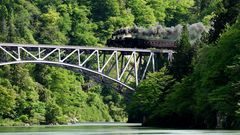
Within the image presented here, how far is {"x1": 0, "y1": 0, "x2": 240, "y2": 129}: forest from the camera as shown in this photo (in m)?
72.5

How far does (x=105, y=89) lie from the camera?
560 feet

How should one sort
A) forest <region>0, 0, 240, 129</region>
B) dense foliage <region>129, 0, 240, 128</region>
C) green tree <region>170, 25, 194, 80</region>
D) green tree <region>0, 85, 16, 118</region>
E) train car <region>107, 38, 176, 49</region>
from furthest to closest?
green tree <region>0, 85, 16, 118</region> < train car <region>107, 38, 176, 49</region> < green tree <region>170, 25, 194, 80</region> < forest <region>0, 0, 240, 129</region> < dense foliage <region>129, 0, 240, 128</region>

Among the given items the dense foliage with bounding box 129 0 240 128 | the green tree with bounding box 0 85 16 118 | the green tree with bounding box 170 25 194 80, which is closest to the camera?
the dense foliage with bounding box 129 0 240 128

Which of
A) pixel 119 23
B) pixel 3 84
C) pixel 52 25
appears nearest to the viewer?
pixel 3 84

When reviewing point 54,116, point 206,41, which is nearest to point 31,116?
point 54,116

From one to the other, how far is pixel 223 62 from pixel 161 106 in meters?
17.5

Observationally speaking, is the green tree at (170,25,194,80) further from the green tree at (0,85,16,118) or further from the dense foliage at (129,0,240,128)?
the green tree at (0,85,16,118)

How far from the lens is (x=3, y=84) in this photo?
12131 centimetres

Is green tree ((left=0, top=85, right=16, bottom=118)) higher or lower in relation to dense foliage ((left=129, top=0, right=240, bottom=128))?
lower

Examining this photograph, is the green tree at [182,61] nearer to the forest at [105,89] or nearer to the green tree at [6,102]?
the forest at [105,89]

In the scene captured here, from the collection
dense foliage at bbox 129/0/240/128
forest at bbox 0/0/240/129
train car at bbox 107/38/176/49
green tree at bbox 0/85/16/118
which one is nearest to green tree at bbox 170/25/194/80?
dense foliage at bbox 129/0/240/128

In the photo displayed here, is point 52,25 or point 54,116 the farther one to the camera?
point 52,25

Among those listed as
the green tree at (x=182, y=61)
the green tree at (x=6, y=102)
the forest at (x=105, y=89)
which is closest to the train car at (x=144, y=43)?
the forest at (x=105, y=89)

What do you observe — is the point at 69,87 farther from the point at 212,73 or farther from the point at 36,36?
the point at 212,73
